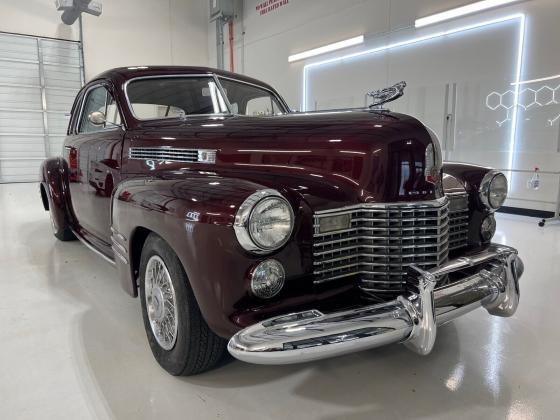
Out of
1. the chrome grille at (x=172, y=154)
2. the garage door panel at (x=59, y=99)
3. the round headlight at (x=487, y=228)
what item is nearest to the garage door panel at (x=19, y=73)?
the garage door panel at (x=59, y=99)

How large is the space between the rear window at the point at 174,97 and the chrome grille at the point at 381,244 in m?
1.42

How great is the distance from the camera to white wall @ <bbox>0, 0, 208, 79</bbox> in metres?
9.77

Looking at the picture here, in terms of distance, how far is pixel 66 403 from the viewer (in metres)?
1.63

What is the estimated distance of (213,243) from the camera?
142 cm

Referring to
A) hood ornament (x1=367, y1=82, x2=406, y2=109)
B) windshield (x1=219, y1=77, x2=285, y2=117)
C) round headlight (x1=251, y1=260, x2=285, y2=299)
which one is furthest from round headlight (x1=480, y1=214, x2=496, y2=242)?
windshield (x1=219, y1=77, x2=285, y2=117)

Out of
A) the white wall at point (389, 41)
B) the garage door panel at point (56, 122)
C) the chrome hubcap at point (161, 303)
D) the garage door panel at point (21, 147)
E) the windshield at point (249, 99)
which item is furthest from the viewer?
the garage door panel at point (56, 122)

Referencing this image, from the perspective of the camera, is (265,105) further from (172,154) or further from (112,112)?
(172,154)

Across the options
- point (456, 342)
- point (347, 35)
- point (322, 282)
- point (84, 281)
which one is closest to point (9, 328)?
point (84, 281)

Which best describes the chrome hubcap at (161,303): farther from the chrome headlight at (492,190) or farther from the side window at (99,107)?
the chrome headlight at (492,190)

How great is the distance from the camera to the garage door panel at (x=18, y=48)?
31.4 ft

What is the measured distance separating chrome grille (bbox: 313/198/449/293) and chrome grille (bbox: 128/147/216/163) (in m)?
0.76

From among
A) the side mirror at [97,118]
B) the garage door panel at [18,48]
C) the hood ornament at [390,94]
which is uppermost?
the garage door panel at [18,48]

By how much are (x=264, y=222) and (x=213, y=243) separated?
7.5 inches

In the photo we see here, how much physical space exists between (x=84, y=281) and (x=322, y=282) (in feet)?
7.03
